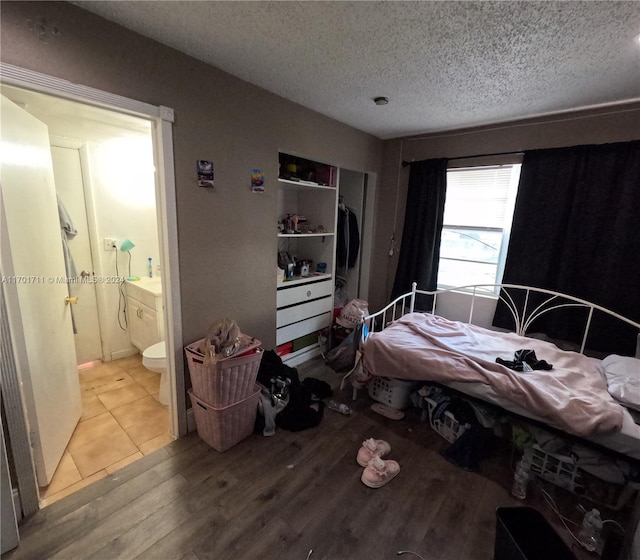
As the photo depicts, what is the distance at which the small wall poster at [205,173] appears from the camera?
1.92 m

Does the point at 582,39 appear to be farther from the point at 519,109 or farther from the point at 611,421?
the point at 611,421

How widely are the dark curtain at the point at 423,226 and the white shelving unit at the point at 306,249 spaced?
0.81 meters

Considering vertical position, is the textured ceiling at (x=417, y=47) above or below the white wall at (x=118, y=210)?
above

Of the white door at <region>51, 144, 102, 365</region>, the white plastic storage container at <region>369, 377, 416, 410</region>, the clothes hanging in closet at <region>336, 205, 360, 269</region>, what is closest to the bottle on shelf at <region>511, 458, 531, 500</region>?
the white plastic storage container at <region>369, 377, 416, 410</region>

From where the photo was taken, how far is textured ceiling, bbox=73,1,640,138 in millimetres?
1320

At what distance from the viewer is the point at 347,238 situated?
3.53 meters

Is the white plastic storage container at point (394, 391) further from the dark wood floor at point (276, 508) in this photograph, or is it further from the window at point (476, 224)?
the window at point (476, 224)

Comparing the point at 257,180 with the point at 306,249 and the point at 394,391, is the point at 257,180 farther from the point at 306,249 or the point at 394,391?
the point at 394,391

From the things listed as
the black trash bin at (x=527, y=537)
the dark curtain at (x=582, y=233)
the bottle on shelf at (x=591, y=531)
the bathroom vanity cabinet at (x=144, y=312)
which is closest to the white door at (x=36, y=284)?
the bathroom vanity cabinet at (x=144, y=312)

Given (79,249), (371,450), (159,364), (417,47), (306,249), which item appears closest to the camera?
(417,47)

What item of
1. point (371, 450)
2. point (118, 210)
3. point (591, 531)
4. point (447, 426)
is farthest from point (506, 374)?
point (118, 210)

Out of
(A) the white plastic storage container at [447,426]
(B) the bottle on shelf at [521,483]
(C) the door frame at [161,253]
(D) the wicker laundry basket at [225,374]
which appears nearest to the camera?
(C) the door frame at [161,253]

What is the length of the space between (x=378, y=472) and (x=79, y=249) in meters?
3.11

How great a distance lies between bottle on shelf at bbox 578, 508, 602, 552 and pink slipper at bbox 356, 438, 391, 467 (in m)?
0.98
